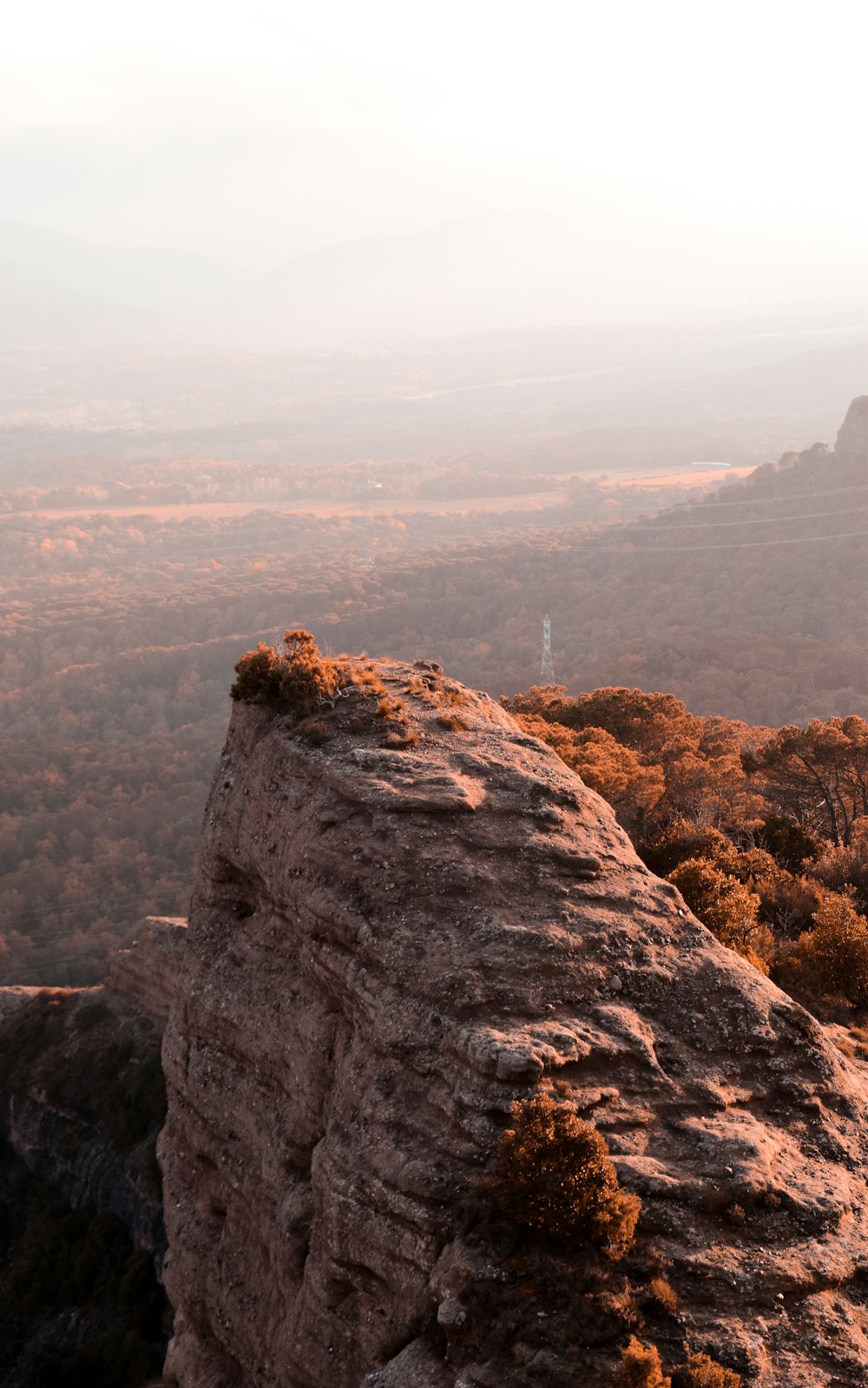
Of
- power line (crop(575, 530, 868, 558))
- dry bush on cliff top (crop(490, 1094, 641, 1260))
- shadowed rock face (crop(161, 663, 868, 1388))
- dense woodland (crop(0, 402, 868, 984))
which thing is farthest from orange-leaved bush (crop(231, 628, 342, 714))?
power line (crop(575, 530, 868, 558))

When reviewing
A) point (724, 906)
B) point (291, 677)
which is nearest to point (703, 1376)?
point (724, 906)

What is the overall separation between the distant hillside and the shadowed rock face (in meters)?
54.9

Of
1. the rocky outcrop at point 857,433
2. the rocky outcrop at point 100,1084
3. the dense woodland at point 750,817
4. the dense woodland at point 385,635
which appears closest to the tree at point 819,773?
the dense woodland at point 750,817

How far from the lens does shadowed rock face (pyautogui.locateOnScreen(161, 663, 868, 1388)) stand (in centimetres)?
1205

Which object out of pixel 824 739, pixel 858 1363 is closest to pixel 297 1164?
pixel 858 1363

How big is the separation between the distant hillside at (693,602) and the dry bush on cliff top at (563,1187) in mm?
59089

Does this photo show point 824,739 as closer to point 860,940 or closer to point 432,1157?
point 860,940

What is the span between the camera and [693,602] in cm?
9944

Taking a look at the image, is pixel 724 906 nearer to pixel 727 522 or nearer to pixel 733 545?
pixel 733 545

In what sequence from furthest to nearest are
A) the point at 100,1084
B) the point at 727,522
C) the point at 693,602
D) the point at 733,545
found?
the point at 727,522, the point at 733,545, the point at 693,602, the point at 100,1084

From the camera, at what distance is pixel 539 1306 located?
1133cm

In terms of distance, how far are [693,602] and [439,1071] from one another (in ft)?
298

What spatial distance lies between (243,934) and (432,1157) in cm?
668

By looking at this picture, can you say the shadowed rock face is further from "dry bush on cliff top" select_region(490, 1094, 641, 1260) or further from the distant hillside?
the distant hillside
